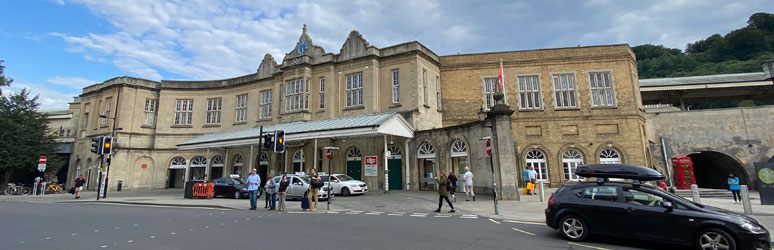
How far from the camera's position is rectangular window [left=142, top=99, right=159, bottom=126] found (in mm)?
30766

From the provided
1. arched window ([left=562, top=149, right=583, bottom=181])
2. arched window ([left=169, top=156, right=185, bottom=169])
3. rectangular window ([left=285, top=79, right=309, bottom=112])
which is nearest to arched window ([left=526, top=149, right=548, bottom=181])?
arched window ([left=562, top=149, right=583, bottom=181])

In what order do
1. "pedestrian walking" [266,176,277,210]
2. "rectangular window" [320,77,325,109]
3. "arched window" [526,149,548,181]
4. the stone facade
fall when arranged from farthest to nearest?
"rectangular window" [320,77,325,109]
"arched window" [526,149,548,181]
the stone facade
"pedestrian walking" [266,176,277,210]

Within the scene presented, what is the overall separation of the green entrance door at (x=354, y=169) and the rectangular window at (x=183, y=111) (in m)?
17.6

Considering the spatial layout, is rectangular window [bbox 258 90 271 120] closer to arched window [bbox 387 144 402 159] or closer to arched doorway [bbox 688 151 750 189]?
arched window [bbox 387 144 402 159]

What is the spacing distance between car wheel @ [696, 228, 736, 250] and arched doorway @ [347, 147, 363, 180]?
711 inches

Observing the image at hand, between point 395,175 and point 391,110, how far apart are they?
14.2 feet

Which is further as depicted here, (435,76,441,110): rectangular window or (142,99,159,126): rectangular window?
(142,99,159,126): rectangular window

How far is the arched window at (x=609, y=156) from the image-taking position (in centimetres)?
2234

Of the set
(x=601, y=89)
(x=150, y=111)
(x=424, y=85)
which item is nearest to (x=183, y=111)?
(x=150, y=111)

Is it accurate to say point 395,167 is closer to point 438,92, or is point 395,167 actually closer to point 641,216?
point 438,92

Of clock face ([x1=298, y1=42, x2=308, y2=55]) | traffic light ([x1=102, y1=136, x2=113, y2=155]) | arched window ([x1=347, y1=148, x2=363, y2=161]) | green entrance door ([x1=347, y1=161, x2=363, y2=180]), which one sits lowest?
green entrance door ([x1=347, y1=161, x2=363, y2=180])

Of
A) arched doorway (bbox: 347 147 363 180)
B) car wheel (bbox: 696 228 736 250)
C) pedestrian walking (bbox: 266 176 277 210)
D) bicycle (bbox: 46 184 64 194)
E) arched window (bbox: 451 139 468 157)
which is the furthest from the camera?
bicycle (bbox: 46 184 64 194)

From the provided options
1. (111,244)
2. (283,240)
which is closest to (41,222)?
(111,244)

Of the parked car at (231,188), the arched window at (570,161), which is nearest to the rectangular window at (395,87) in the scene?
the parked car at (231,188)
